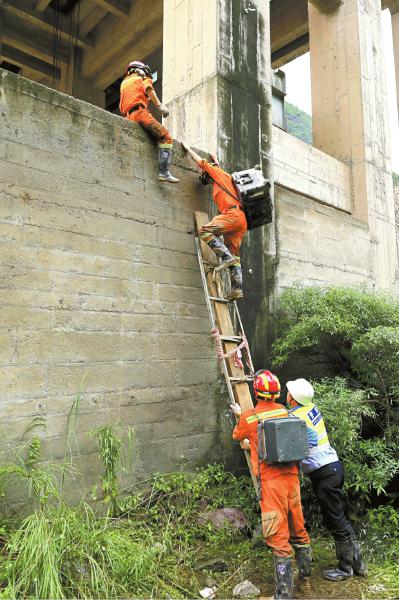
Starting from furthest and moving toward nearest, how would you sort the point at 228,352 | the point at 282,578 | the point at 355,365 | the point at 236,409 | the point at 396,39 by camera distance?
1. the point at 396,39
2. the point at 355,365
3. the point at 228,352
4. the point at 236,409
5. the point at 282,578

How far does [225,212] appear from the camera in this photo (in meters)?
4.95

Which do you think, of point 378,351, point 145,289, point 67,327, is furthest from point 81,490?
point 378,351

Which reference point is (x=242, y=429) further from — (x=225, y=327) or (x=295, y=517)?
(x=225, y=327)

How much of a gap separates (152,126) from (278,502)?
3.74 metres

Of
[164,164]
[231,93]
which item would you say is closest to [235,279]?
[164,164]

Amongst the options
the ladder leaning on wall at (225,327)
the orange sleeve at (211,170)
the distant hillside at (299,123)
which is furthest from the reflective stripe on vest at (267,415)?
the distant hillside at (299,123)

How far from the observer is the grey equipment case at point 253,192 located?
505 centimetres

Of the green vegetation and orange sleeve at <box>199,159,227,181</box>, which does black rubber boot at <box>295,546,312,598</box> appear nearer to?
the green vegetation

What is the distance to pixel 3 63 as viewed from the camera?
12070mm

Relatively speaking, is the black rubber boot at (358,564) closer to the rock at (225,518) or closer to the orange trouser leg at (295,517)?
the orange trouser leg at (295,517)

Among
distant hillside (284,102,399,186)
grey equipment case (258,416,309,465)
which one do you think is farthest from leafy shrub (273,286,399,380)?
distant hillside (284,102,399,186)

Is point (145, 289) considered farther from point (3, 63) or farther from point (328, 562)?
point (3, 63)

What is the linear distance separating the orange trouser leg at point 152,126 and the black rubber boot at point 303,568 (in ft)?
13.0

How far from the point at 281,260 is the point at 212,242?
1.94m
